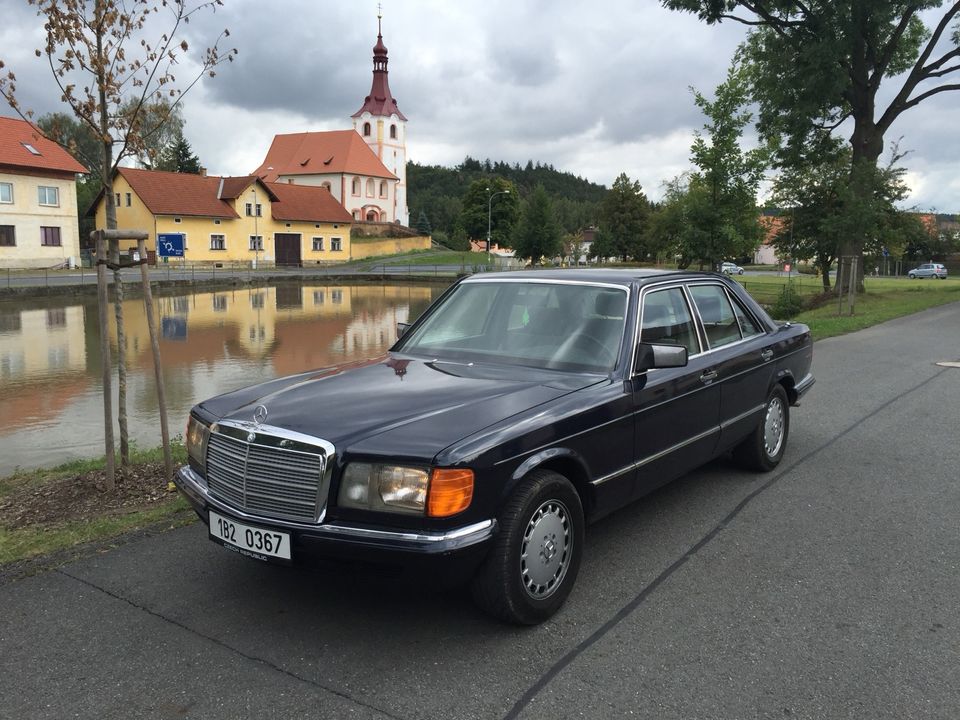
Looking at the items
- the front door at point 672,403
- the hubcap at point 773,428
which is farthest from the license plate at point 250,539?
the hubcap at point 773,428

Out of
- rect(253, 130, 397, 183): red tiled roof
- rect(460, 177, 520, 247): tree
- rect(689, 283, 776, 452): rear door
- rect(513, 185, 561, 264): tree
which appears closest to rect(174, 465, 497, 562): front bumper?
rect(689, 283, 776, 452): rear door

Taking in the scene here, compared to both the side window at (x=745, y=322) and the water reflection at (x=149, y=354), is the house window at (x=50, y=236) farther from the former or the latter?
the side window at (x=745, y=322)

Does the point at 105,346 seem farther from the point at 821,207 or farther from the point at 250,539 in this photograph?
the point at 821,207

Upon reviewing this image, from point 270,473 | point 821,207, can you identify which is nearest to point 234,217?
point 821,207

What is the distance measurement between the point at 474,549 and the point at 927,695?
74.7 inches

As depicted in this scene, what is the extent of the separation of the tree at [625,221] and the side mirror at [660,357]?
261 ft

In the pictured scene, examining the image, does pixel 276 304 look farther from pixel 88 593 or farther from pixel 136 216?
pixel 136 216

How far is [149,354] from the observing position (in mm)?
16688

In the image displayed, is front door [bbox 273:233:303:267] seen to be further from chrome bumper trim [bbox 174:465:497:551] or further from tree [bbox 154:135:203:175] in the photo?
chrome bumper trim [bbox 174:465:497:551]

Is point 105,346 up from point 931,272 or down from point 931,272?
down

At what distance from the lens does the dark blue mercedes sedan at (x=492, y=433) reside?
3.32m

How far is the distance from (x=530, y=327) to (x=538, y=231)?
70.1 meters

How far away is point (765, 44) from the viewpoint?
28.5 metres

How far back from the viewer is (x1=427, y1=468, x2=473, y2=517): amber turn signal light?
10.7ft
